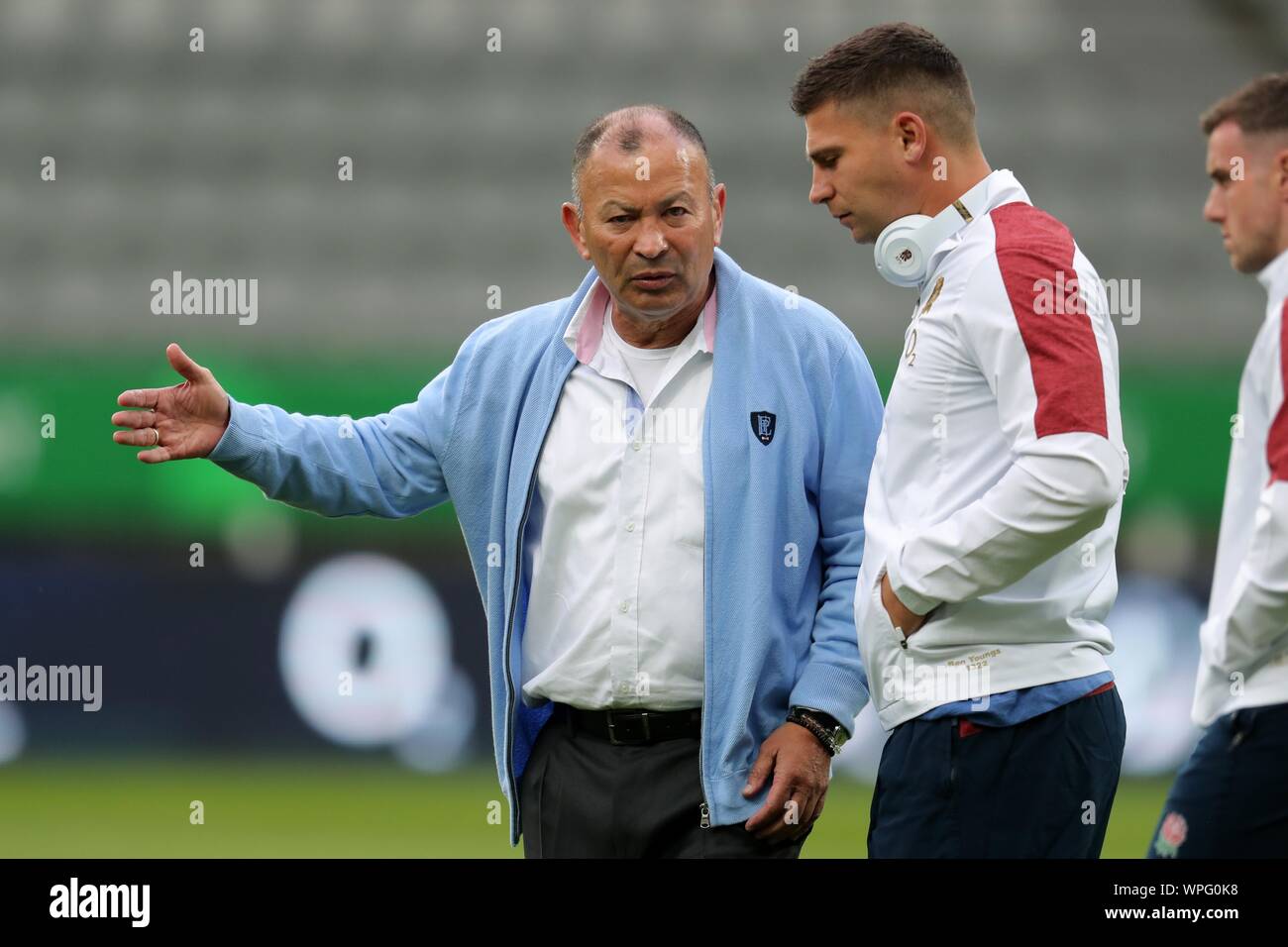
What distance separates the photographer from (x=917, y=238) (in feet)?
7.49

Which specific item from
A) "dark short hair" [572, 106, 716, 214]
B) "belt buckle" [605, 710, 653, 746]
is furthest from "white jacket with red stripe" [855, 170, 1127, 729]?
"dark short hair" [572, 106, 716, 214]

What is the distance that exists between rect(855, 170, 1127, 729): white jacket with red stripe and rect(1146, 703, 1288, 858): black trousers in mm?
226

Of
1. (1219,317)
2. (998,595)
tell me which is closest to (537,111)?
(1219,317)

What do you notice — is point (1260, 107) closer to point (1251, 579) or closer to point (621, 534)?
point (1251, 579)

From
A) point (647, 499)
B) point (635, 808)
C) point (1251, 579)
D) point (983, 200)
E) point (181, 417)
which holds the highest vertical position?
point (983, 200)

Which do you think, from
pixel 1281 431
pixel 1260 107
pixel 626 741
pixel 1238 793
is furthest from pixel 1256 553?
pixel 626 741

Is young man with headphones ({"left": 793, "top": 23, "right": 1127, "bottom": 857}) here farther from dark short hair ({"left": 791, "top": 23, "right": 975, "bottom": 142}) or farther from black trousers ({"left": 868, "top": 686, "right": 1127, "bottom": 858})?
dark short hair ({"left": 791, "top": 23, "right": 975, "bottom": 142})

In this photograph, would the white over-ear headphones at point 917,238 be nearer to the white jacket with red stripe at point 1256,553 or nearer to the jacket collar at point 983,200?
the jacket collar at point 983,200

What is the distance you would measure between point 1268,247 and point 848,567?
784 mm

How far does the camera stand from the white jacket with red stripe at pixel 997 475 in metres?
2.06

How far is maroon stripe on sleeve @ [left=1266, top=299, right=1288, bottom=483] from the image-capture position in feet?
6.22

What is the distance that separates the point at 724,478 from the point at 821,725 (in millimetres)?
→ 397

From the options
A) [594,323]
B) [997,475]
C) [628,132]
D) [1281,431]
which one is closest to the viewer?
[1281,431]
